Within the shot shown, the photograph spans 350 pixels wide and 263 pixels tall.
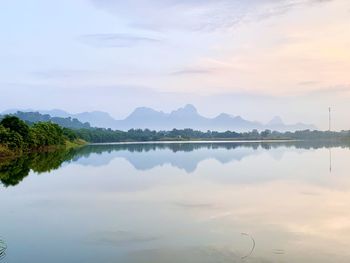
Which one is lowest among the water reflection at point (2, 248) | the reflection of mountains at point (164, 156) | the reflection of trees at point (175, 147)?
the water reflection at point (2, 248)

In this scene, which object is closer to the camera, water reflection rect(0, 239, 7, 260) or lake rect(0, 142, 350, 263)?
water reflection rect(0, 239, 7, 260)

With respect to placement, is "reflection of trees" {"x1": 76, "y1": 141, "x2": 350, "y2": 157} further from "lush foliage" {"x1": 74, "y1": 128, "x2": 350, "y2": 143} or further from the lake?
the lake

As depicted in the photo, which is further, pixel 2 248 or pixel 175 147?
pixel 175 147

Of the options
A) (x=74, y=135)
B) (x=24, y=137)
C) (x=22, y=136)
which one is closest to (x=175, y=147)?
(x=74, y=135)

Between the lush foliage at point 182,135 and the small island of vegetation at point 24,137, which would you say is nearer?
the small island of vegetation at point 24,137

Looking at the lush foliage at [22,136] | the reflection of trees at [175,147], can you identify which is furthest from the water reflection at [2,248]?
the reflection of trees at [175,147]

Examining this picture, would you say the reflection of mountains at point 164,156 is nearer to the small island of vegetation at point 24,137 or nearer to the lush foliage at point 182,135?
the small island of vegetation at point 24,137

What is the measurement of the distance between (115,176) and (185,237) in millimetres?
15965

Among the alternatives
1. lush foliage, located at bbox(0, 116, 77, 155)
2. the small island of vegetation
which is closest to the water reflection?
the small island of vegetation

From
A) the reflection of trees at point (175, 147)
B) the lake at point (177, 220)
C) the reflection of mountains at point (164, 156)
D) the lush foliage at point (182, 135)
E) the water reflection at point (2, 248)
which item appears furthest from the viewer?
the lush foliage at point (182, 135)

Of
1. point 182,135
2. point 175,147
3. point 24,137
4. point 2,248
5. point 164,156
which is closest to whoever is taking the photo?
point 2,248

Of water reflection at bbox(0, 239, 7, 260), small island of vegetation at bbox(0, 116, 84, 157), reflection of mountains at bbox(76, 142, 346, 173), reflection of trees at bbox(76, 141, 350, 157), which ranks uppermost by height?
small island of vegetation at bbox(0, 116, 84, 157)

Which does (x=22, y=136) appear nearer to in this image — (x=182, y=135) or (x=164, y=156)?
(x=164, y=156)

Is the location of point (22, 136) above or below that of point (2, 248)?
above
